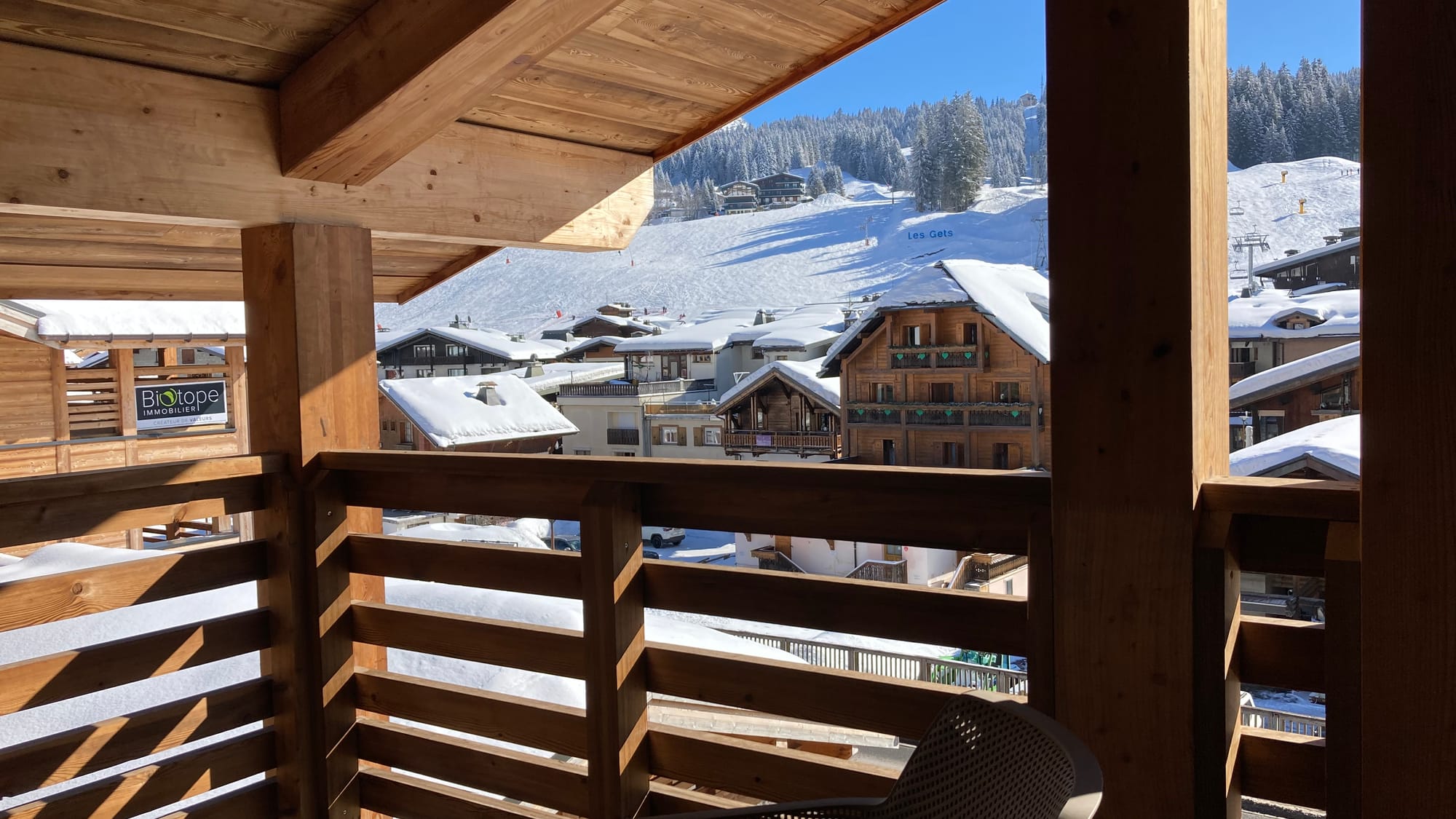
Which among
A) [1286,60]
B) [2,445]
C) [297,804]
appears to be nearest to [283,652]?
[297,804]

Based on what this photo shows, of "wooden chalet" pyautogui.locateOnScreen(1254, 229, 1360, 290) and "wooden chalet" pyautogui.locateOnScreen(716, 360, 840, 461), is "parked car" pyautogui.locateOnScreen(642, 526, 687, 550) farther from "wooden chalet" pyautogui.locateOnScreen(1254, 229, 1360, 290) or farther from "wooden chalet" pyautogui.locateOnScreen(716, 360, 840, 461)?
"wooden chalet" pyautogui.locateOnScreen(1254, 229, 1360, 290)

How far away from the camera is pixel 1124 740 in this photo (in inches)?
56.1

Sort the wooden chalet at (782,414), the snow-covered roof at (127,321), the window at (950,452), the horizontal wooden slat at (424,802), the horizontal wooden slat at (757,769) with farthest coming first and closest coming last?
the wooden chalet at (782,414) → the window at (950,452) → the snow-covered roof at (127,321) → the horizontal wooden slat at (424,802) → the horizontal wooden slat at (757,769)

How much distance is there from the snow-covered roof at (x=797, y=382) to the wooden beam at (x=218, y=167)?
37.6ft

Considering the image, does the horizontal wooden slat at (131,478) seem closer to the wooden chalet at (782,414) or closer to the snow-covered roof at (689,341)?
the wooden chalet at (782,414)

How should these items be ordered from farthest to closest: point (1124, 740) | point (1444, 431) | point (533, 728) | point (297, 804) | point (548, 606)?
1. point (548, 606)
2. point (297, 804)
3. point (533, 728)
4. point (1124, 740)
5. point (1444, 431)

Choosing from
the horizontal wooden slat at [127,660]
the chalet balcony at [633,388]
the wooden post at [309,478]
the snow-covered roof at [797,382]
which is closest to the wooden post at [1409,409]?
the wooden post at [309,478]

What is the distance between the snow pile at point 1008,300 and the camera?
33.1 feet

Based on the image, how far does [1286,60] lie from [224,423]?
12491 millimetres

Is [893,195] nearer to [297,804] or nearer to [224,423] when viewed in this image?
[224,423]

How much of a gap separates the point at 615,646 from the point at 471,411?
12.6 m

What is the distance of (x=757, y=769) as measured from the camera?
6.20 feet

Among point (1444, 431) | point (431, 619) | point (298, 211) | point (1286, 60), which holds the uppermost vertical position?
point (1286, 60)

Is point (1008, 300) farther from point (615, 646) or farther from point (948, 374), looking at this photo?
point (615, 646)
